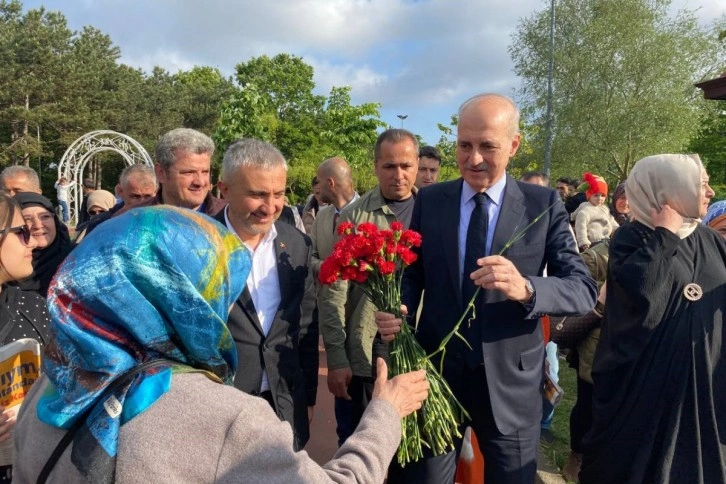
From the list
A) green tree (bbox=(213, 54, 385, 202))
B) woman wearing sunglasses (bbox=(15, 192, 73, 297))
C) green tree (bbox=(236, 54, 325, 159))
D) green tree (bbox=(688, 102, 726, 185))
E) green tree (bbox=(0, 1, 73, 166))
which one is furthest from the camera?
green tree (bbox=(236, 54, 325, 159))

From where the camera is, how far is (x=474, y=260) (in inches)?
93.3

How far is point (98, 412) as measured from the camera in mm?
1180

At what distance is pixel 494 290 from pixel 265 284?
42.3 inches

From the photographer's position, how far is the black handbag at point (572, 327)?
3680 mm

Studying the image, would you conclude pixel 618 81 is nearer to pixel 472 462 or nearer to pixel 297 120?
pixel 297 120

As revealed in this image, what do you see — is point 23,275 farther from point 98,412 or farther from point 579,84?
point 579,84

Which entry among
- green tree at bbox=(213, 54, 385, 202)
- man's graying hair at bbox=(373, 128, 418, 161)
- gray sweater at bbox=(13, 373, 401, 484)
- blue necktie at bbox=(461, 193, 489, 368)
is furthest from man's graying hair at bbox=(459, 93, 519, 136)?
green tree at bbox=(213, 54, 385, 202)

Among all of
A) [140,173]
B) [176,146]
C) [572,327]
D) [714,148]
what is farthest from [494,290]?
[714,148]

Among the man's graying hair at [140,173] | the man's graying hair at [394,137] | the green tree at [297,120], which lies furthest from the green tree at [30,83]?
the man's graying hair at [394,137]

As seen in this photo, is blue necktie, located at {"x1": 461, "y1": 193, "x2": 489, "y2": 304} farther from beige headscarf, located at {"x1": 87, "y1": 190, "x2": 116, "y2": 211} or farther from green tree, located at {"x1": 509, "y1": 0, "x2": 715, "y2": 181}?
green tree, located at {"x1": 509, "y1": 0, "x2": 715, "y2": 181}

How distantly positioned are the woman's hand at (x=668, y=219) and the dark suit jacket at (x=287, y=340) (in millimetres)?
1706

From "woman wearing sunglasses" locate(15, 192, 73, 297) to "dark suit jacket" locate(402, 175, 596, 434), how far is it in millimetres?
2210

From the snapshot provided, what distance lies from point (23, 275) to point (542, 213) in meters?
2.29

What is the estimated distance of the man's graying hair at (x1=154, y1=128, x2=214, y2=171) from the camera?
3.51m
